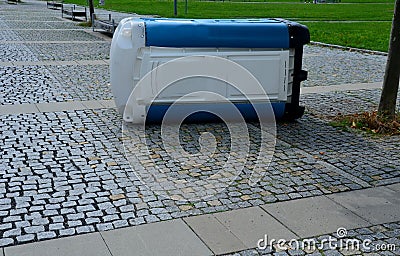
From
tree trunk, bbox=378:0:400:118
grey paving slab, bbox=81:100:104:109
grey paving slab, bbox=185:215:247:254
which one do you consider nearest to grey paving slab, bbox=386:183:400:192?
grey paving slab, bbox=185:215:247:254

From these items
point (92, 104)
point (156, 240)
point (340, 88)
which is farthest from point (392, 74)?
point (156, 240)

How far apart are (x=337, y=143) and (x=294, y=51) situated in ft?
5.27

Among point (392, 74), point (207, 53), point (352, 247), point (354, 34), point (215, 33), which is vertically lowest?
point (352, 247)

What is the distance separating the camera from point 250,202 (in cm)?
531

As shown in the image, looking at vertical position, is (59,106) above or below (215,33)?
below

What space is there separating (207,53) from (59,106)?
2.86 metres

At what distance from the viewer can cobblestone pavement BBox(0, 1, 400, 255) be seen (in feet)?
16.3

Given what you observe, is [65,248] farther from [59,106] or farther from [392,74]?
[392,74]

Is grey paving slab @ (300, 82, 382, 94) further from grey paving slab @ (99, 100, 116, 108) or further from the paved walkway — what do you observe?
the paved walkway

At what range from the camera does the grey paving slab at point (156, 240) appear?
434 centimetres

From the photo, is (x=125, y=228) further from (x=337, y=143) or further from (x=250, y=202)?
(x=337, y=143)

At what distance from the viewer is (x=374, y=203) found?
5.34 m

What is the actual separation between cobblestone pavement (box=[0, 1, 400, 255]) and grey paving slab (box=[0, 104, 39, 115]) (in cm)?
25

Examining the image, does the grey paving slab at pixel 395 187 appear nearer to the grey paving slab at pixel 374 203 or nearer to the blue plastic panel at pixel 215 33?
the grey paving slab at pixel 374 203
